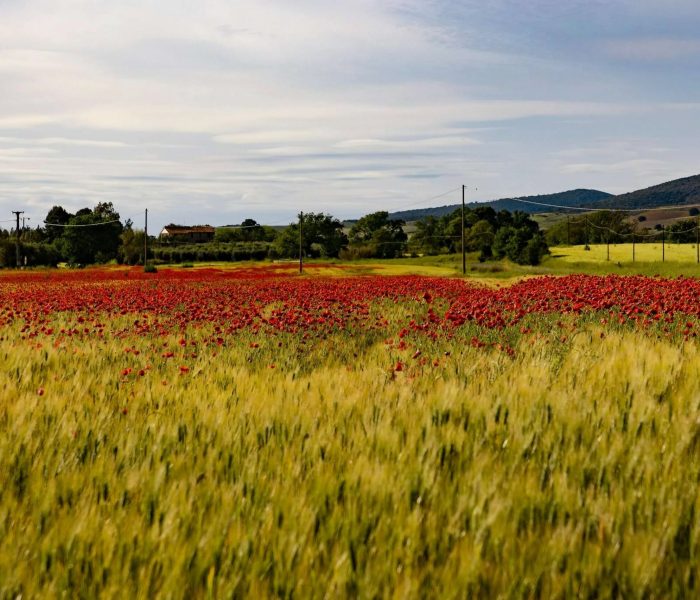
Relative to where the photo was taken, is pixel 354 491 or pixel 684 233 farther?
pixel 684 233

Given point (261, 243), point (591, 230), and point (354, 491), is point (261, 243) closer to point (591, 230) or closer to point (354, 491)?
point (591, 230)

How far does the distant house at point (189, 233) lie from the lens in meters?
156

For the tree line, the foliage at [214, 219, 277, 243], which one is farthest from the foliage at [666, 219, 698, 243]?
the foliage at [214, 219, 277, 243]

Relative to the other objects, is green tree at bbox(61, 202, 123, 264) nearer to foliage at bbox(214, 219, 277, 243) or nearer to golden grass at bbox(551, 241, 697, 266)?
foliage at bbox(214, 219, 277, 243)

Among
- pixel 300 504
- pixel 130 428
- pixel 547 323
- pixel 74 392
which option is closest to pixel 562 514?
pixel 300 504

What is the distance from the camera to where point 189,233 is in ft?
514

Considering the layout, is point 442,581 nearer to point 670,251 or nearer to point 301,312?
point 301,312

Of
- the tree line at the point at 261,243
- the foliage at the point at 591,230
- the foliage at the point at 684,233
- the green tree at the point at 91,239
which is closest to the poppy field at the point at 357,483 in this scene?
the tree line at the point at 261,243

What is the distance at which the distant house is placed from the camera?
156000mm

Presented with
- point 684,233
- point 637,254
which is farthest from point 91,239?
point 684,233

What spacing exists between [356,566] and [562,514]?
92 cm

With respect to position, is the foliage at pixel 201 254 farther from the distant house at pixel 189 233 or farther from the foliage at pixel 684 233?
the foliage at pixel 684 233

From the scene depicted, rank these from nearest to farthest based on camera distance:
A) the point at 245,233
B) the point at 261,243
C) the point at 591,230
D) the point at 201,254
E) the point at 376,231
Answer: the point at 201,254
the point at 261,243
the point at 376,231
the point at 245,233
the point at 591,230

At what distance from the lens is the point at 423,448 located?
3.38m
